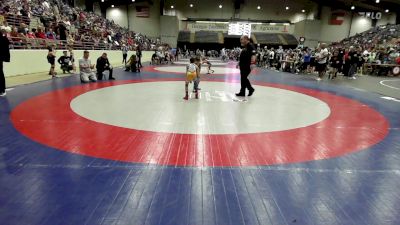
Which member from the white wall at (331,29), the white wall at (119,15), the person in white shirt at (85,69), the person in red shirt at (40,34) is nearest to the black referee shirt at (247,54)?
the person in white shirt at (85,69)

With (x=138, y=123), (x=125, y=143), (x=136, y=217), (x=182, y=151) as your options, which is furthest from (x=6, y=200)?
(x=138, y=123)

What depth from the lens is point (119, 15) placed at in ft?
129

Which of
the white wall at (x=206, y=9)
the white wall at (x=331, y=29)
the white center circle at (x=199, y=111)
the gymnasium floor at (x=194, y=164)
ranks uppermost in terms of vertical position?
the white wall at (x=206, y=9)

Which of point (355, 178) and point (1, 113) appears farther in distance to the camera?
point (1, 113)

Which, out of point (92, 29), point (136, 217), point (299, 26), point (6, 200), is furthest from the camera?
point (299, 26)

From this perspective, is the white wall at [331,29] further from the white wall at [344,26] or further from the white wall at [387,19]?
the white wall at [387,19]

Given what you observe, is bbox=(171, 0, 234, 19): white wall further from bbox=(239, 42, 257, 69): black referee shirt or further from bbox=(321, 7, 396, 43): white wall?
bbox=(239, 42, 257, 69): black referee shirt

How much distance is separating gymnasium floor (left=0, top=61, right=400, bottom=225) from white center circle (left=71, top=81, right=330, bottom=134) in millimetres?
38

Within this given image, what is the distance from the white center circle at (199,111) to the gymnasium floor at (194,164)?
0.04m

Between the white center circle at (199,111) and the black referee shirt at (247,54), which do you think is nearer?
the white center circle at (199,111)

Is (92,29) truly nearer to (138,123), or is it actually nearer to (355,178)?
(138,123)

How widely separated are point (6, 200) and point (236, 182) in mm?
2038

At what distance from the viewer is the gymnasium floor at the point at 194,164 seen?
2.41 metres

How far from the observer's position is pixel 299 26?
42.2 metres
